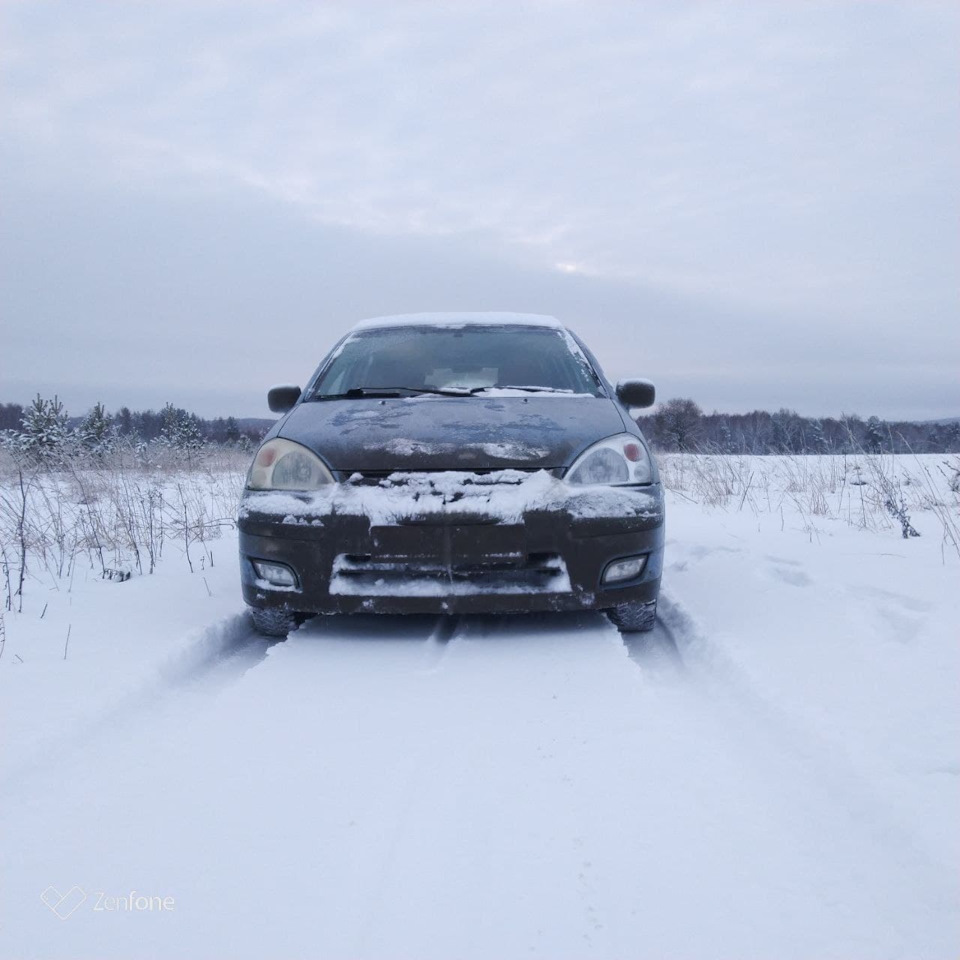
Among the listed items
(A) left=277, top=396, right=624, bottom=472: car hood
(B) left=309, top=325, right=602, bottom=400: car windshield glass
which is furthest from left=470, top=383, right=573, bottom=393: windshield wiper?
(A) left=277, top=396, right=624, bottom=472: car hood

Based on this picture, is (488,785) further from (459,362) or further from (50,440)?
(50,440)

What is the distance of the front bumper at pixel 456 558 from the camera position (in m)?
2.54

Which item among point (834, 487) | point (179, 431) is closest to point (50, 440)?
point (834, 487)

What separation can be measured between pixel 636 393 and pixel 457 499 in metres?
1.83

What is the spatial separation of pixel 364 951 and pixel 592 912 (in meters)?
0.43

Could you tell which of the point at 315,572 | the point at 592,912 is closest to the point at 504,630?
the point at 315,572

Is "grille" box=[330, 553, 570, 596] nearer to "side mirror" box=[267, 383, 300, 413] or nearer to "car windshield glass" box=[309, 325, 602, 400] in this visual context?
"car windshield glass" box=[309, 325, 602, 400]

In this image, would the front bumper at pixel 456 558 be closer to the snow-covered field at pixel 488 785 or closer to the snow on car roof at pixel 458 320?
the snow-covered field at pixel 488 785

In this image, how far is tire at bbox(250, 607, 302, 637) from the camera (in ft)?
9.36

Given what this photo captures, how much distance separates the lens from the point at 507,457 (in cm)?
268

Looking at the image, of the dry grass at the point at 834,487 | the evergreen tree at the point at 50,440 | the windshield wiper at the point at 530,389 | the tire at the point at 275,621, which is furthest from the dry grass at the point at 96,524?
the dry grass at the point at 834,487

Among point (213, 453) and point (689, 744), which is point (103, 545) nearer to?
point (689, 744)

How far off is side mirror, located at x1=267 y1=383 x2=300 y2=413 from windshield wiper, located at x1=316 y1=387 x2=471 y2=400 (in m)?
0.72

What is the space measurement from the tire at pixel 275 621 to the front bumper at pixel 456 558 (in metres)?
0.23
